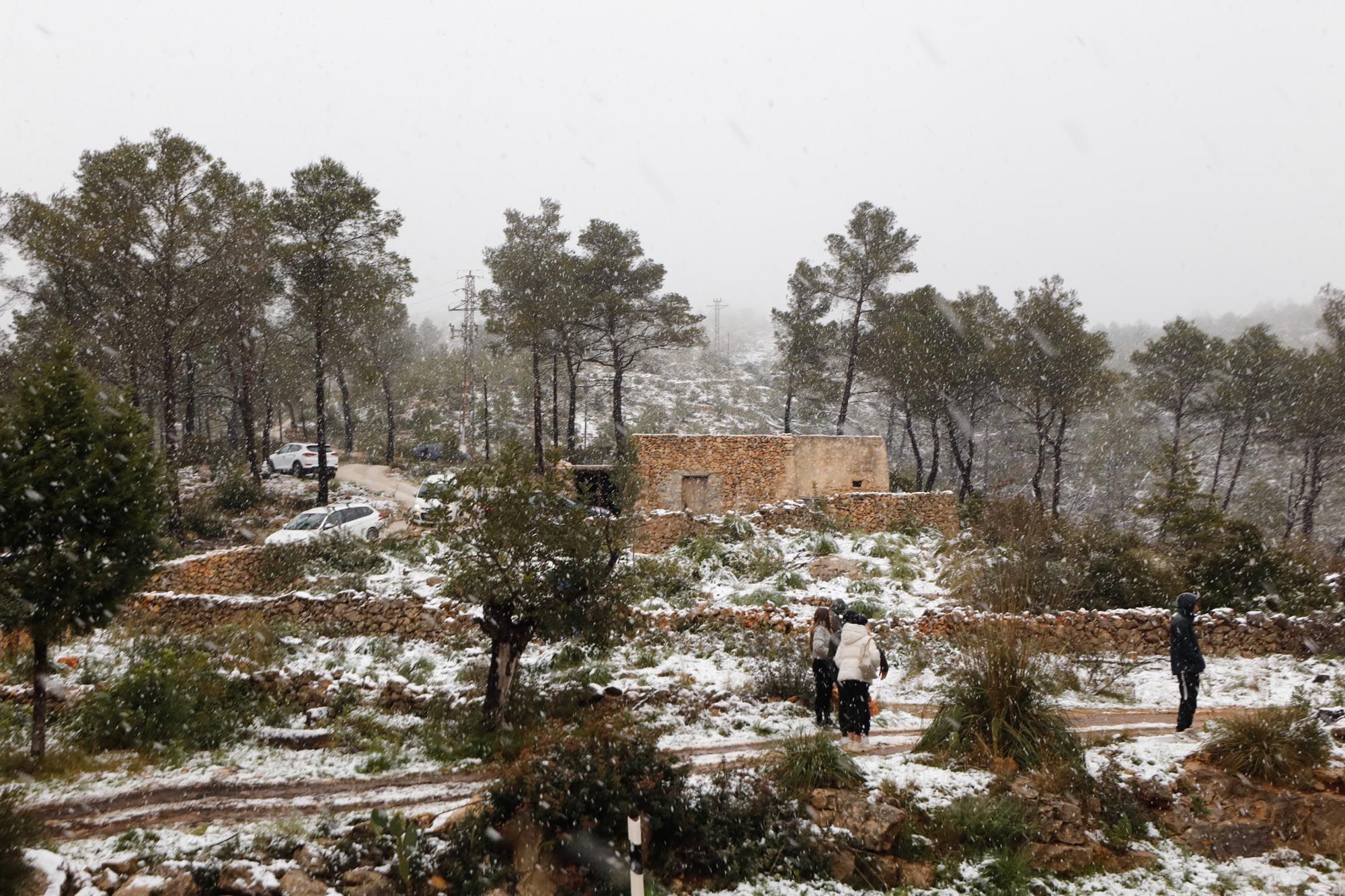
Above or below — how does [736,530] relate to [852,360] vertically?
below

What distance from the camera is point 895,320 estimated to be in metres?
30.5

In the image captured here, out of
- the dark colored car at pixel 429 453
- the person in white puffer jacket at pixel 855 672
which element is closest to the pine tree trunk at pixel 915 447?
the person in white puffer jacket at pixel 855 672

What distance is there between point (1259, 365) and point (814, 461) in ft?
65.0

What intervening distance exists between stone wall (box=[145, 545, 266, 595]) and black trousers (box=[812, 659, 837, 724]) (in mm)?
12943

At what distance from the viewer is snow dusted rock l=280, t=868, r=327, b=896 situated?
5.25 metres

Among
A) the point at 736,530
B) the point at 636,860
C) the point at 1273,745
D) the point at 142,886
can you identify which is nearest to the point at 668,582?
the point at 736,530

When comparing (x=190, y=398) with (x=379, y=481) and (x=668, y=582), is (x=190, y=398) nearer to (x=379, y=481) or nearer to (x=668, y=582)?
(x=379, y=481)

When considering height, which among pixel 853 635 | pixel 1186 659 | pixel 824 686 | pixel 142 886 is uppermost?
pixel 853 635

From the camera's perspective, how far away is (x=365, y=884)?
5.45 m

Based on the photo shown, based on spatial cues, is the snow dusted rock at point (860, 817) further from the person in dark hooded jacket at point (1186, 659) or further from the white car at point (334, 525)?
the white car at point (334, 525)

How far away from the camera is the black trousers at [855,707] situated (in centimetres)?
807

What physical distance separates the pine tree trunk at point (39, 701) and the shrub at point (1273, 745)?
11.2 meters

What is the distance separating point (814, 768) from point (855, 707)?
4.99 ft

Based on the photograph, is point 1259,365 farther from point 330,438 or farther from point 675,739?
point 330,438
